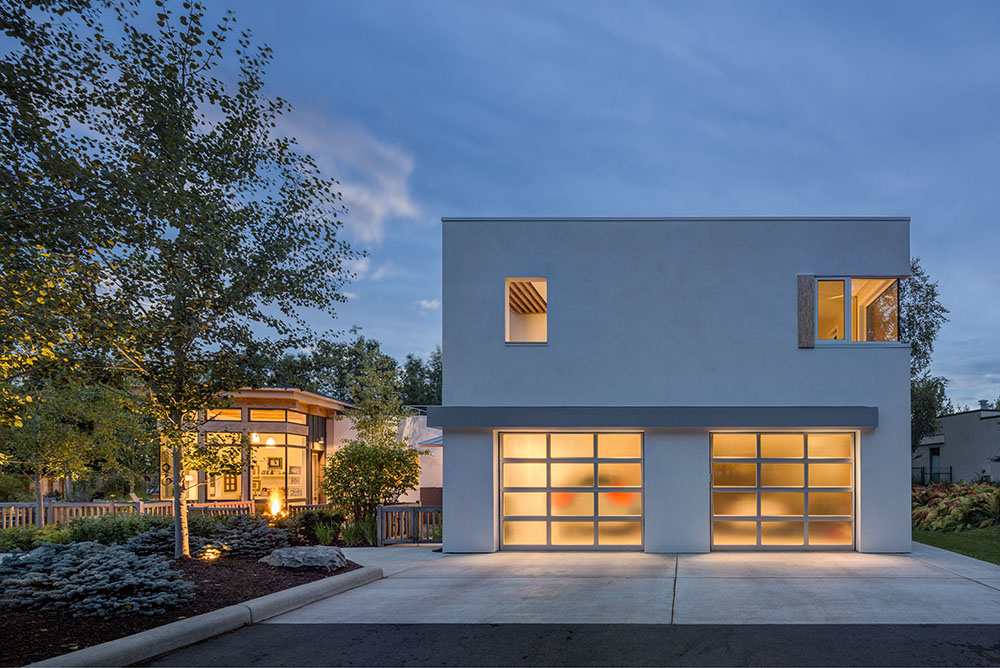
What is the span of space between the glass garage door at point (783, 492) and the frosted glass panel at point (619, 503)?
152 cm

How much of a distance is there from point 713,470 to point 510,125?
305ft

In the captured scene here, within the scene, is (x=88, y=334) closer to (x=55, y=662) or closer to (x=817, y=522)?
(x=55, y=662)

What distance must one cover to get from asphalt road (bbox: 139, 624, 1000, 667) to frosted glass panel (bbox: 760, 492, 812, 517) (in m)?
6.12

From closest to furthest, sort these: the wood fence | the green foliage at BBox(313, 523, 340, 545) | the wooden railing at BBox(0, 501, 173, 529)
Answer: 1. the green foliage at BBox(313, 523, 340, 545)
2. the wood fence
3. the wooden railing at BBox(0, 501, 173, 529)

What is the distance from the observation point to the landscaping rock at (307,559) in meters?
10.9

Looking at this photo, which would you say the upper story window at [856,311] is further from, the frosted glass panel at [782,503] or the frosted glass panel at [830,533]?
the frosted glass panel at [830,533]

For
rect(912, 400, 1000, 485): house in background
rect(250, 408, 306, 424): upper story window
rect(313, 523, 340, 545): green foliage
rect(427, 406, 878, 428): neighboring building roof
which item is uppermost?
rect(427, 406, 878, 428): neighboring building roof

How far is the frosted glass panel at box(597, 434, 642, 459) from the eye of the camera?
1424cm

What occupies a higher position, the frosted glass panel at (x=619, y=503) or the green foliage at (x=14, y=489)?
the frosted glass panel at (x=619, y=503)

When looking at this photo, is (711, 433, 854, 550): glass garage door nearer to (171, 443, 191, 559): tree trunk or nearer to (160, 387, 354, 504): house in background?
(171, 443, 191, 559): tree trunk

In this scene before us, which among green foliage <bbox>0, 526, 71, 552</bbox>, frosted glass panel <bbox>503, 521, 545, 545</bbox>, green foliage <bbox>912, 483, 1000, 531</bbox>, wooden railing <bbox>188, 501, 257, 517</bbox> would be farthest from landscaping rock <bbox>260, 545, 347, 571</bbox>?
green foliage <bbox>912, 483, 1000, 531</bbox>

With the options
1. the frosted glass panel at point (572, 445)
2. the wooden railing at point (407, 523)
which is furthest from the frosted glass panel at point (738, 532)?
the wooden railing at point (407, 523)

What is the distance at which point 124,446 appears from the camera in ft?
62.2

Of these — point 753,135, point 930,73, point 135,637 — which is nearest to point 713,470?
point 135,637
